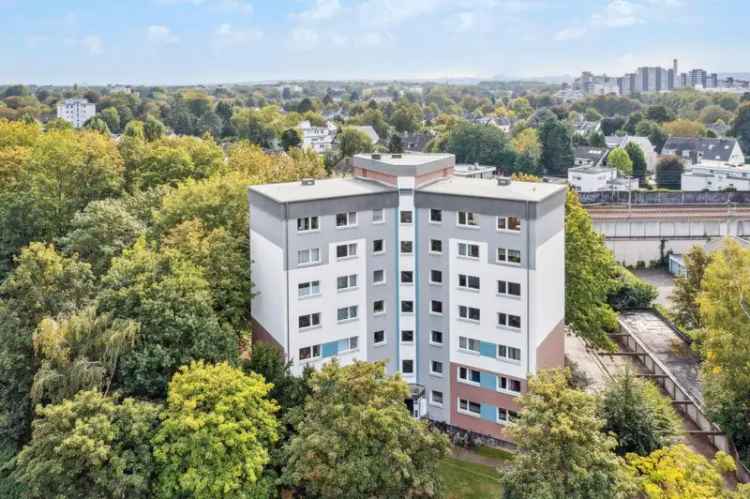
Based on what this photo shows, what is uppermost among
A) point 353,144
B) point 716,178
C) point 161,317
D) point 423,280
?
point 353,144

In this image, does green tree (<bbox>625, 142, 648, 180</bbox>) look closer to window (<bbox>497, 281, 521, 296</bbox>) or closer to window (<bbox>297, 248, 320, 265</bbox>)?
window (<bbox>497, 281, 521, 296</bbox>)

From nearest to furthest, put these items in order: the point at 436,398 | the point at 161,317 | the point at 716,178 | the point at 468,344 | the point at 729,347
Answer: the point at 161,317 < the point at 729,347 < the point at 468,344 < the point at 436,398 < the point at 716,178

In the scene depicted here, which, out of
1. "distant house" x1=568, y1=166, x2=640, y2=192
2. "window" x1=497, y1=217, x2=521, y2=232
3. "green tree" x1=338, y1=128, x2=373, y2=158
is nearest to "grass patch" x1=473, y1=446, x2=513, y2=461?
"window" x1=497, y1=217, x2=521, y2=232

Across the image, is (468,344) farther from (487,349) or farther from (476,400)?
(476,400)

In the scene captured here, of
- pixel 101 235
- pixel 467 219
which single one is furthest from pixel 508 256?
pixel 101 235

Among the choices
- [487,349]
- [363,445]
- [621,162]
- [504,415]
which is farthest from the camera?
[621,162]

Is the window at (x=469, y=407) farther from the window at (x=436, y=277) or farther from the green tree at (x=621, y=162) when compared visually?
the green tree at (x=621, y=162)

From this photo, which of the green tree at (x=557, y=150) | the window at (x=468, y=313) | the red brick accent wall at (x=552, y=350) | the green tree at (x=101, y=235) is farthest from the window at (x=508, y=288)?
the green tree at (x=557, y=150)
